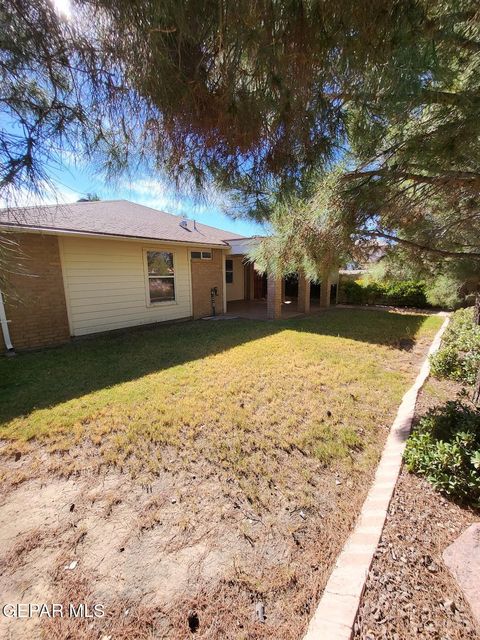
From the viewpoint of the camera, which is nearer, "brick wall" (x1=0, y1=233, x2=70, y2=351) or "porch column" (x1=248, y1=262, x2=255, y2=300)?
"brick wall" (x1=0, y1=233, x2=70, y2=351)

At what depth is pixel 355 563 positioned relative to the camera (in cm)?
177

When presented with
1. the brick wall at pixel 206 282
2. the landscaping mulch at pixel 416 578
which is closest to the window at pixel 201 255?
the brick wall at pixel 206 282

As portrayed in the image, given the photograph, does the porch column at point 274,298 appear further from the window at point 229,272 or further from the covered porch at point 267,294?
the window at point 229,272

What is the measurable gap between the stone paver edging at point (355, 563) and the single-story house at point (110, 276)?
3.13 meters

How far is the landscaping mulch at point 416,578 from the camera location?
1.41 metres

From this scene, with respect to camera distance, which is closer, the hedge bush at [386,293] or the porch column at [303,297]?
the porch column at [303,297]

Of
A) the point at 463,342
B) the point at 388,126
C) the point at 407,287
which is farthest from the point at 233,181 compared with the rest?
the point at 407,287

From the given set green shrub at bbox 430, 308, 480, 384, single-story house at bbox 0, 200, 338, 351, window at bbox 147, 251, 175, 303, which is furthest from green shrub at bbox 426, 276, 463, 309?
window at bbox 147, 251, 175, 303

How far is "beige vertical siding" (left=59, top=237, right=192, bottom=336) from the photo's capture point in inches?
287

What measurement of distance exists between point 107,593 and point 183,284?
361 inches

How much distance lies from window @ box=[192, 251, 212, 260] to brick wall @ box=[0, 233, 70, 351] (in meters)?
4.68

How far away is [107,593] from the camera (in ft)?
5.44

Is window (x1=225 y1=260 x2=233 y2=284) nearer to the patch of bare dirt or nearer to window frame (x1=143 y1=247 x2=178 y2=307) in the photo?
window frame (x1=143 y1=247 x2=178 y2=307)

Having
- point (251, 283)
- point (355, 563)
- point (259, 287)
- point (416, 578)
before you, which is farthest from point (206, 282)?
point (416, 578)
